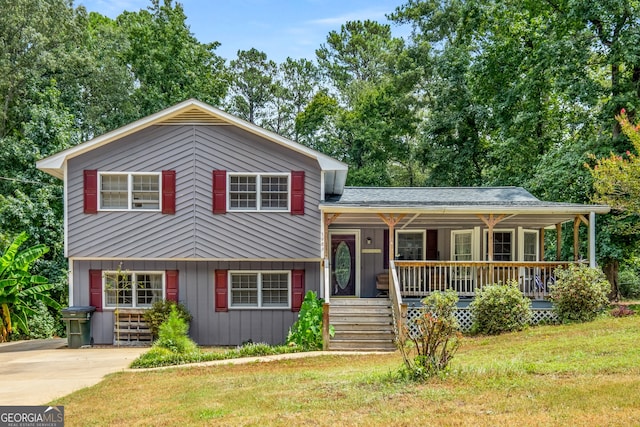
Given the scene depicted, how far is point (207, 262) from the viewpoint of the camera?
1485cm

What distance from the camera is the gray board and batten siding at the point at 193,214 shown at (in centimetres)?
1453

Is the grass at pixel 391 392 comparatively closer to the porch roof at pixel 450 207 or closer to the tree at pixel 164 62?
the porch roof at pixel 450 207

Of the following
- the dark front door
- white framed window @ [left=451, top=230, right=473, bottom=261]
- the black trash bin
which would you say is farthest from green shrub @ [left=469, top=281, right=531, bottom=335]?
the black trash bin

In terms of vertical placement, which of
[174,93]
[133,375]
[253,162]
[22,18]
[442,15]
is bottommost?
[133,375]

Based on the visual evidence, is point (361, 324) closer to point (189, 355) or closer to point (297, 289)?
point (297, 289)

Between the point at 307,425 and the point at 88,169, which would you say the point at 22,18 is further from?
the point at 307,425

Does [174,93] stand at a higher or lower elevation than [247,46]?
lower

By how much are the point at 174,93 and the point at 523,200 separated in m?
20.2

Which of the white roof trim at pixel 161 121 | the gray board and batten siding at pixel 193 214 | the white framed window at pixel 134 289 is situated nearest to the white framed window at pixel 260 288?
the gray board and batten siding at pixel 193 214

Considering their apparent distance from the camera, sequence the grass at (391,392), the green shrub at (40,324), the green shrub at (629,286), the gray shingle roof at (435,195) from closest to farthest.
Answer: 1. the grass at (391,392)
2. the gray shingle roof at (435,195)
3. the green shrub at (40,324)
4. the green shrub at (629,286)

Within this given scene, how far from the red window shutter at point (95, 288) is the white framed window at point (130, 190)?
74.2 inches

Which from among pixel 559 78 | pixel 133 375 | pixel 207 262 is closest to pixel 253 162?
pixel 207 262

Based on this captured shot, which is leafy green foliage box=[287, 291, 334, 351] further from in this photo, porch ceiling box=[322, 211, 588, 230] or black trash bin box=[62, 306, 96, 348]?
black trash bin box=[62, 306, 96, 348]

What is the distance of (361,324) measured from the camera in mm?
12875
